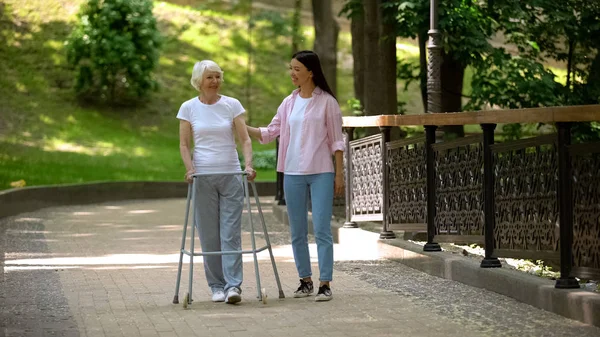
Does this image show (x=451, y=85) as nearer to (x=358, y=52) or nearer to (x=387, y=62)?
(x=358, y=52)

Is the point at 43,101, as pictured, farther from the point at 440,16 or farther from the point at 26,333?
the point at 26,333

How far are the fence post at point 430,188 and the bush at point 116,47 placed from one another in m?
29.6

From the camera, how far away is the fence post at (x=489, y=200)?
36.3ft

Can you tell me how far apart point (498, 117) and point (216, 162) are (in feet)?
7.16

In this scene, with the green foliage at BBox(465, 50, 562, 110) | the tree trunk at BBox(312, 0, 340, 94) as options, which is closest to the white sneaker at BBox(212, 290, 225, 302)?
the green foliage at BBox(465, 50, 562, 110)

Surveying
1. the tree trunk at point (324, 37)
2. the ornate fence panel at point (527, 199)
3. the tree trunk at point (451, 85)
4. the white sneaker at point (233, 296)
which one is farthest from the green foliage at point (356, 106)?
the white sneaker at point (233, 296)

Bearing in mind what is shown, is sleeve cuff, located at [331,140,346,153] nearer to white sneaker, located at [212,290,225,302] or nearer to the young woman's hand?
the young woman's hand

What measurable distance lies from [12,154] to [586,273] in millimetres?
29288

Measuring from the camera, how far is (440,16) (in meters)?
20.2

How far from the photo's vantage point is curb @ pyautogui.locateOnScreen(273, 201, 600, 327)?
29.0 feet

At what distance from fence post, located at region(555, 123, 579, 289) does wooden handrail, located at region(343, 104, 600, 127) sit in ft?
0.50

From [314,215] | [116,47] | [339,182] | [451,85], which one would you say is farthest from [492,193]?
[116,47]

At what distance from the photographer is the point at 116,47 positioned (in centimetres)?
4191

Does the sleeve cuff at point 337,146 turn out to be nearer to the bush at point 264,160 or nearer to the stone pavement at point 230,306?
the stone pavement at point 230,306
